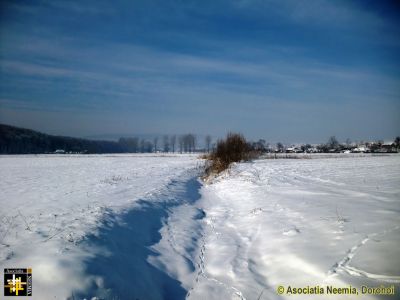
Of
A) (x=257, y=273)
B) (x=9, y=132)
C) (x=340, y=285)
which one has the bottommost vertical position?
(x=257, y=273)

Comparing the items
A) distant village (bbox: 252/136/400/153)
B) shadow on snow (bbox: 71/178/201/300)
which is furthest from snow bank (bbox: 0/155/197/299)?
distant village (bbox: 252/136/400/153)

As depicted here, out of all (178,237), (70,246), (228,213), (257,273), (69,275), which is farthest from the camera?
(228,213)

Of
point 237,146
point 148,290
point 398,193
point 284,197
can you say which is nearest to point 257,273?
point 148,290

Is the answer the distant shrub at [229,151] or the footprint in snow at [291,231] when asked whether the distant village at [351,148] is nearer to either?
the distant shrub at [229,151]

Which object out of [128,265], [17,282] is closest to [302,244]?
[128,265]

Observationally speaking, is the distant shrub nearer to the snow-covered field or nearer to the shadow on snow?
the snow-covered field

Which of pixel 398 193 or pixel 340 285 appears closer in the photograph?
pixel 340 285

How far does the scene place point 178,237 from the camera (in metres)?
8.09

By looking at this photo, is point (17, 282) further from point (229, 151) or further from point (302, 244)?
point (229, 151)

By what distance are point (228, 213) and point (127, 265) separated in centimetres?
608

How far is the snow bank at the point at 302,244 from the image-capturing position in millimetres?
5020

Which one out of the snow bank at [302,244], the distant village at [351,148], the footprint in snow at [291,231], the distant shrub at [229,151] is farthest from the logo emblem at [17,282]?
the distant village at [351,148]

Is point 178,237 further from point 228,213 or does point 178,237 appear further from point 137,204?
point 228,213

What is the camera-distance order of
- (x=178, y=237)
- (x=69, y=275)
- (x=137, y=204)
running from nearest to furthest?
(x=69, y=275)
(x=178, y=237)
(x=137, y=204)
